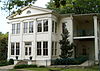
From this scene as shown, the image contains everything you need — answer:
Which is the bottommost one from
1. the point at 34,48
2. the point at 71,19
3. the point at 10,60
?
the point at 10,60

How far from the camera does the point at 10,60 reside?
98.8 feet

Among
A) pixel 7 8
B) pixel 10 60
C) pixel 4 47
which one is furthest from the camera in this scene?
pixel 4 47

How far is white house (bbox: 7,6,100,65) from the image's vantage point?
27672 millimetres

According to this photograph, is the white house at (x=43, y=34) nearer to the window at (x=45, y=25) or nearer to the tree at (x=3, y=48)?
the window at (x=45, y=25)

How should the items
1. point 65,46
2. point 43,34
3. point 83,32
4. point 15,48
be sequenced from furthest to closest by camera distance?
point 83,32
point 15,48
point 43,34
point 65,46

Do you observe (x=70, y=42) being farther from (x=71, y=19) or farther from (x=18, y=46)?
(x=18, y=46)

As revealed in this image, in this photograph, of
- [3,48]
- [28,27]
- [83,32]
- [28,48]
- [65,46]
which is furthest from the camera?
[3,48]

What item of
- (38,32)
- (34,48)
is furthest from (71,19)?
(34,48)

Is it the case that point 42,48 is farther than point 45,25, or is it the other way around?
point 45,25

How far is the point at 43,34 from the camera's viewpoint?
92.8ft

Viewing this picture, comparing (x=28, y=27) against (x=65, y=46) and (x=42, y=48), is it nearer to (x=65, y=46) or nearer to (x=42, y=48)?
(x=42, y=48)

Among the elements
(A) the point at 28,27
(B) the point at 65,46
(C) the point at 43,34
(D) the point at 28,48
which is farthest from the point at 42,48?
(A) the point at 28,27

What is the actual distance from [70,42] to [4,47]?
1753 cm

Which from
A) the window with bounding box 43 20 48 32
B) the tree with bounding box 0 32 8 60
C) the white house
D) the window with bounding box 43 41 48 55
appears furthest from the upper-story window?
the tree with bounding box 0 32 8 60
